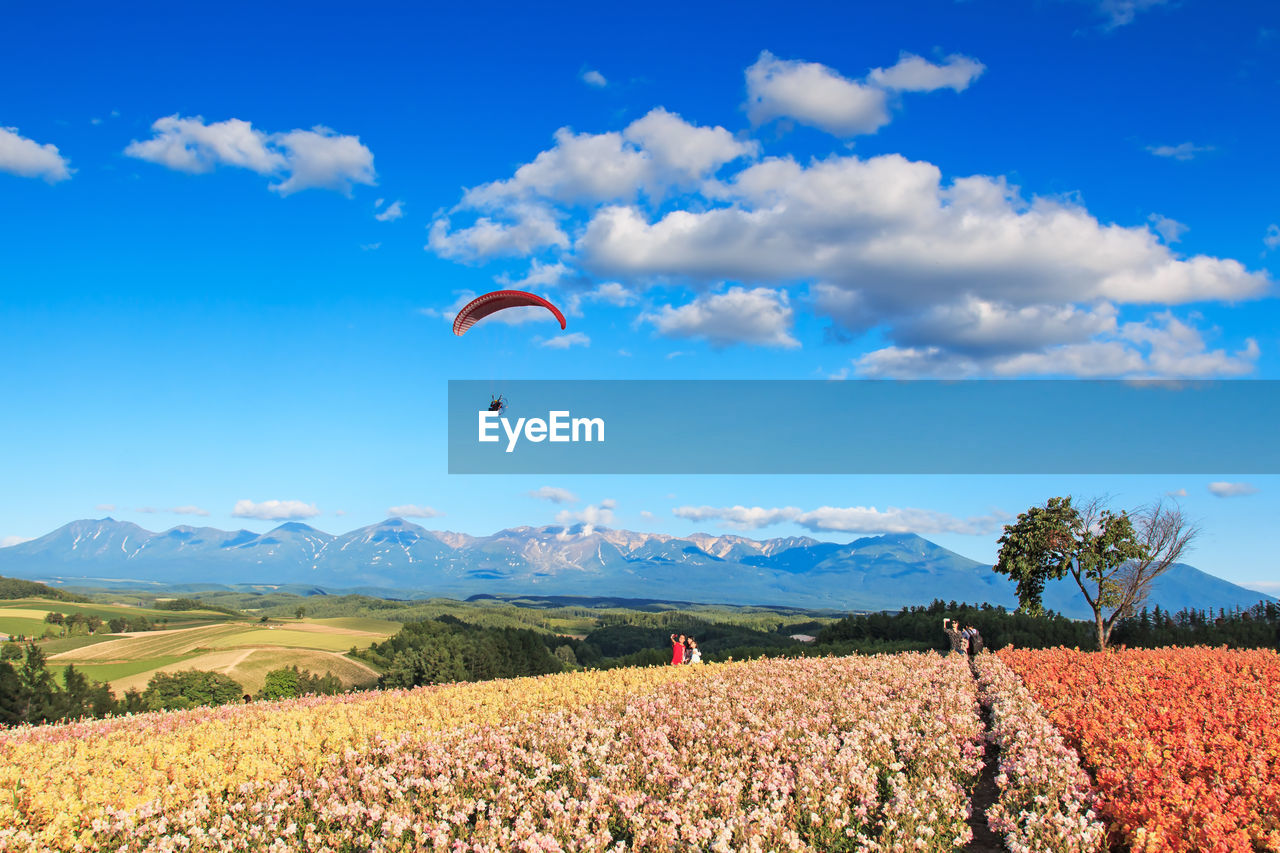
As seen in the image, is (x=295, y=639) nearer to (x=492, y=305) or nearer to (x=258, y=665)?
(x=258, y=665)

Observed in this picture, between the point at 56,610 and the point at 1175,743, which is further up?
the point at 1175,743

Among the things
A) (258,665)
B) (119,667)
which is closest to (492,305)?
(258,665)

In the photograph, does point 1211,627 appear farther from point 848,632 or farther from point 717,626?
point 717,626

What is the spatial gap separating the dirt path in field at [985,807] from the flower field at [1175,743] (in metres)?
1.21

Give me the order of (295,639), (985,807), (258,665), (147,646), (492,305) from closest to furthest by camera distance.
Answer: (985,807) < (492,305) < (258,665) < (147,646) < (295,639)

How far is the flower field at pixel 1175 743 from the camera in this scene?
750 centimetres

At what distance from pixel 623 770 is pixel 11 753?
897 centimetres

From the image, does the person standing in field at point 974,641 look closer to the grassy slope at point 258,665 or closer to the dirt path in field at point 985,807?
the dirt path in field at point 985,807

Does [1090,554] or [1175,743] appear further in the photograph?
[1090,554]

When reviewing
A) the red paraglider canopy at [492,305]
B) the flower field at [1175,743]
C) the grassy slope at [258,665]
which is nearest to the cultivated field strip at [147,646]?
the grassy slope at [258,665]

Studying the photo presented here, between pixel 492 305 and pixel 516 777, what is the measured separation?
24759 mm

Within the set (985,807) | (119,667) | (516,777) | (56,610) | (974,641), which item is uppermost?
(516,777)

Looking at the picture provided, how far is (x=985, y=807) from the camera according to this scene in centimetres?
1022

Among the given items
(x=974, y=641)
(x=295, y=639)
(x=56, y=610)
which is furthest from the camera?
(x=56, y=610)
